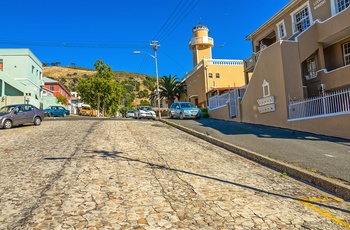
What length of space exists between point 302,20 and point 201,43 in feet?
84.5

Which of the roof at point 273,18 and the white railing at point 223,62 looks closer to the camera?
the roof at point 273,18

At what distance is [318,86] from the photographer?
1833 centimetres

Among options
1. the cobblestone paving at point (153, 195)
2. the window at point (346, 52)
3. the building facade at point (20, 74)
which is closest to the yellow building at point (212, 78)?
the window at point (346, 52)

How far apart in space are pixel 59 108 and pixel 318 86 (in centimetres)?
3314

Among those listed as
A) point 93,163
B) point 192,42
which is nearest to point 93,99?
point 192,42

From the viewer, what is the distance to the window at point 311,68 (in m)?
19.3

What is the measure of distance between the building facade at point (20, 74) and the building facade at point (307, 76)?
2656cm

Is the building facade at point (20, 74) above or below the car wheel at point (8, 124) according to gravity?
above

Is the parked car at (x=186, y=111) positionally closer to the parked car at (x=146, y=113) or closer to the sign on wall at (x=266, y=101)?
the parked car at (x=146, y=113)

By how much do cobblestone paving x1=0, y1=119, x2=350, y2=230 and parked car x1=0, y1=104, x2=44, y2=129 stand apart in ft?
33.8

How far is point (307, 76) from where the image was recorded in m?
19.7

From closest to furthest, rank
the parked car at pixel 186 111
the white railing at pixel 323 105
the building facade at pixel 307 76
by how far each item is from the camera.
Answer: the white railing at pixel 323 105 → the building facade at pixel 307 76 → the parked car at pixel 186 111

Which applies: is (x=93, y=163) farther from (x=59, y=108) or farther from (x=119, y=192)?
(x=59, y=108)

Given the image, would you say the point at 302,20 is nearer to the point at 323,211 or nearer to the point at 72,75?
the point at 323,211
